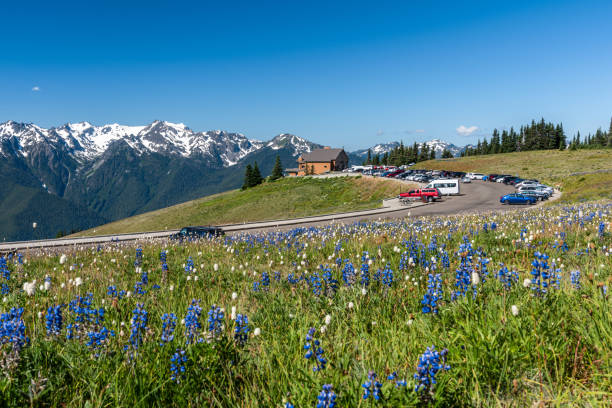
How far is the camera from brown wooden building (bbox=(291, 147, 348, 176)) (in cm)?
15875

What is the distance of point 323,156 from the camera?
163875 mm

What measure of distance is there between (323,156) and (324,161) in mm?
5189

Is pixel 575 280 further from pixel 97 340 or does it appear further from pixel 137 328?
pixel 97 340

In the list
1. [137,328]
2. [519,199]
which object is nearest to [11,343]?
[137,328]

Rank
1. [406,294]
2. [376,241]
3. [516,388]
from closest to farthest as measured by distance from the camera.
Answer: [516,388] < [406,294] < [376,241]

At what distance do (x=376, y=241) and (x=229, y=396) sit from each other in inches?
311

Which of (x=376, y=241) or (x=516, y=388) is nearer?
(x=516, y=388)

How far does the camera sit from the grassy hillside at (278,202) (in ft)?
221

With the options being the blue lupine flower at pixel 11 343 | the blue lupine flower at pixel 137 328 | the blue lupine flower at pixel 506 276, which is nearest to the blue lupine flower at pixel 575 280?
the blue lupine flower at pixel 506 276

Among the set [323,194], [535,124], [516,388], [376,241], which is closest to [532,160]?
[535,124]

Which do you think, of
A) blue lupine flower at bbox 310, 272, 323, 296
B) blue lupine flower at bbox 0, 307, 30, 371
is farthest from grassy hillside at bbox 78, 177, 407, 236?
blue lupine flower at bbox 0, 307, 30, 371

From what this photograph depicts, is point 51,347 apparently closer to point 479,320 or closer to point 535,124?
point 479,320

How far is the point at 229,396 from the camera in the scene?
2568mm

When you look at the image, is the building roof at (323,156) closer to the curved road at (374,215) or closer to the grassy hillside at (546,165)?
the grassy hillside at (546,165)
